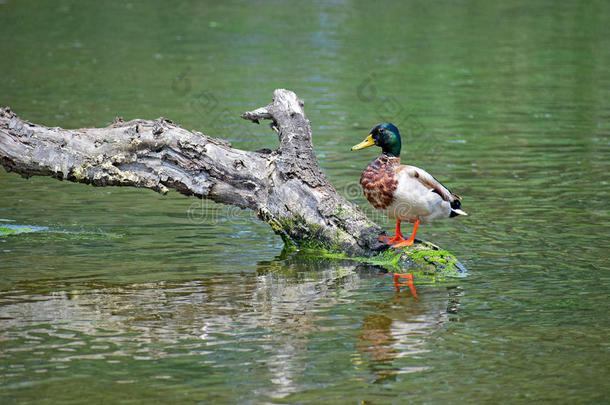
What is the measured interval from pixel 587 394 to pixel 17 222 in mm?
6995

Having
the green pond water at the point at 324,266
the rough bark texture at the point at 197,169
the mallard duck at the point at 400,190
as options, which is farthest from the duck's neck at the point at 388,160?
the green pond water at the point at 324,266

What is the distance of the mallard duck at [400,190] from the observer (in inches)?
312

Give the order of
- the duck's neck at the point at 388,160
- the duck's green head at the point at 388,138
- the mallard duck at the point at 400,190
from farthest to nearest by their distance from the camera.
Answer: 1. the duck's green head at the point at 388,138
2. the duck's neck at the point at 388,160
3. the mallard duck at the point at 400,190

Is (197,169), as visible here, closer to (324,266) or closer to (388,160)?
(324,266)

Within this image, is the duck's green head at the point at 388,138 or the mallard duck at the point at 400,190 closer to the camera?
the mallard duck at the point at 400,190

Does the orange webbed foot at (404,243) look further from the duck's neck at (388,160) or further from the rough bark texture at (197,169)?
the duck's neck at (388,160)

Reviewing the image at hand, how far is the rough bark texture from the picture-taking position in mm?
8516

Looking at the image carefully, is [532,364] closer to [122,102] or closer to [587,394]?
[587,394]

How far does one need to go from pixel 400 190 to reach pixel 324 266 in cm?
123

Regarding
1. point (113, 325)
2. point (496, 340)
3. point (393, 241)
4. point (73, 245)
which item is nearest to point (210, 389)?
point (113, 325)

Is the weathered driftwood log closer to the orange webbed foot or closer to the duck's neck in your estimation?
the orange webbed foot

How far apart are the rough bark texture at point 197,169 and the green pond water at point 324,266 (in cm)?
43

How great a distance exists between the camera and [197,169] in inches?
338

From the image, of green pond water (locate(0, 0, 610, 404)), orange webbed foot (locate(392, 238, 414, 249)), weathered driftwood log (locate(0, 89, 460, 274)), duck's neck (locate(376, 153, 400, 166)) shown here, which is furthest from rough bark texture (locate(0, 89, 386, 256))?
duck's neck (locate(376, 153, 400, 166))
